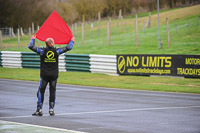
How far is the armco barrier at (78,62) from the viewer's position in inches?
987

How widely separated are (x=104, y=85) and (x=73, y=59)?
7485mm

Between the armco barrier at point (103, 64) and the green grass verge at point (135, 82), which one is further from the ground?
the armco barrier at point (103, 64)

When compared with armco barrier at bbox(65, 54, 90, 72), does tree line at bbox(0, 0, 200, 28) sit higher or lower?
higher

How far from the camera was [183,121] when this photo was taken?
8.62m

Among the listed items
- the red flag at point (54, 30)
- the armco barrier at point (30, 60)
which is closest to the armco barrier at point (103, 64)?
the armco barrier at point (30, 60)

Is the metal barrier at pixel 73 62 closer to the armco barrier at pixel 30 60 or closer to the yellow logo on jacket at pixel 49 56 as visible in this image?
the armco barrier at pixel 30 60

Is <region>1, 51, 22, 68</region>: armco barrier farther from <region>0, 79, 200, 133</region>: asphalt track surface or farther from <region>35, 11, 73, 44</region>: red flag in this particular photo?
<region>35, 11, 73, 44</region>: red flag

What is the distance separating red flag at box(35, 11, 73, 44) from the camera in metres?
10.1

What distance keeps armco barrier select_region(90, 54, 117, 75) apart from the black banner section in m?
0.43

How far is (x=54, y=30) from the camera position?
10133 mm

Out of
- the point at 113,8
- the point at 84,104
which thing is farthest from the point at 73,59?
the point at 113,8

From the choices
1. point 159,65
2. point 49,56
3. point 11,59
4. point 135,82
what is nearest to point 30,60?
point 11,59

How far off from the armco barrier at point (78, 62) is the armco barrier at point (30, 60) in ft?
9.64

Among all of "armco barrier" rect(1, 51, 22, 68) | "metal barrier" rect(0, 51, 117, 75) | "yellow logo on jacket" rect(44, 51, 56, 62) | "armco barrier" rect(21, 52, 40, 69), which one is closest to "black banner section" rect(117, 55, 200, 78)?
"metal barrier" rect(0, 51, 117, 75)
